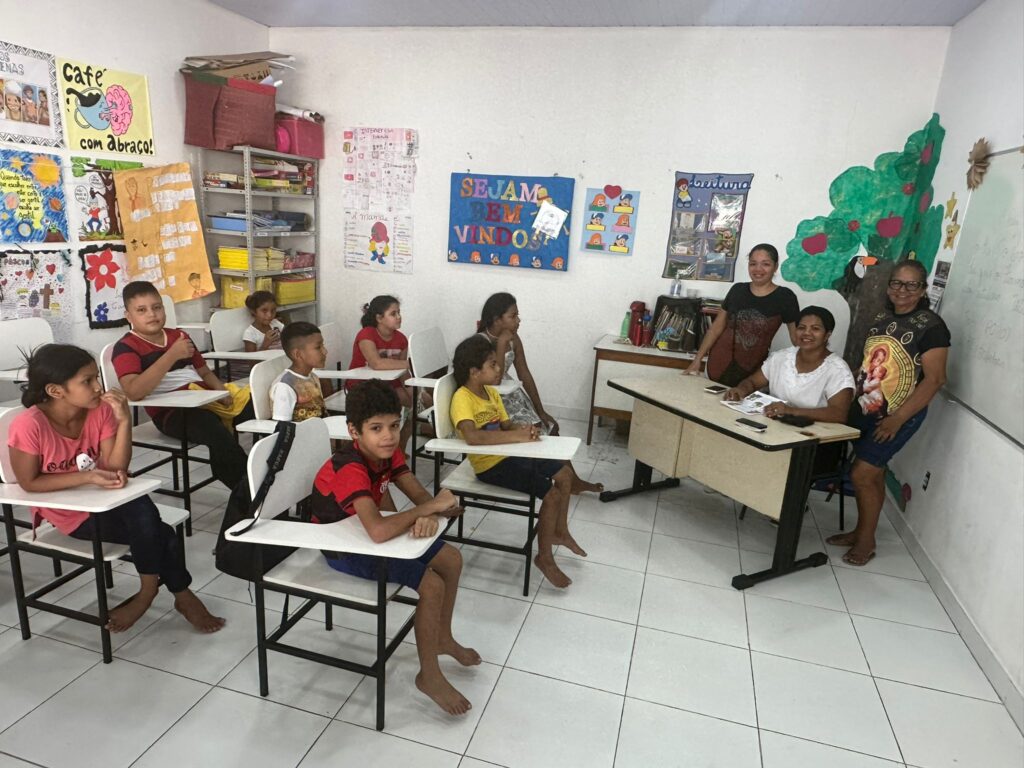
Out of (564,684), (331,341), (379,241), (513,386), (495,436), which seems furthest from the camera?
(379,241)

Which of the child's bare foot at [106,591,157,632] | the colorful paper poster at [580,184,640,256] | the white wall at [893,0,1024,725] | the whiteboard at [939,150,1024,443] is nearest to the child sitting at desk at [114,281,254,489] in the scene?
the child's bare foot at [106,591,157,632]

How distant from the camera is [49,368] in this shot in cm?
208

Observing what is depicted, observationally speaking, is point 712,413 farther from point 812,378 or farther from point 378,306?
point 378,306

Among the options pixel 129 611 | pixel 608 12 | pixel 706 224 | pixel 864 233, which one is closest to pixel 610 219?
pixel 706 224

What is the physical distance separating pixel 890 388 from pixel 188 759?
3236 millimetres

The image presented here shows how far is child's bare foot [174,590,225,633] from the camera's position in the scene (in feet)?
7.88

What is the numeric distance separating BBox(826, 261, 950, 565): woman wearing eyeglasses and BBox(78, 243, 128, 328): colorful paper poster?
4398 mm

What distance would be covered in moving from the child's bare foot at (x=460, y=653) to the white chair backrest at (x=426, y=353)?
5.57 ft

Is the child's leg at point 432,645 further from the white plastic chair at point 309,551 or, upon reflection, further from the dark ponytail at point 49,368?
the dark ponytail at point 49,368

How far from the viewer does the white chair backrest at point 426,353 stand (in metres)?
3.63

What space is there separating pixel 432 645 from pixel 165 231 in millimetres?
3589

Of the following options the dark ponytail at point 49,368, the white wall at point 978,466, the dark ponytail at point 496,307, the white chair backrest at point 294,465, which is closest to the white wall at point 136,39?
the dark ponytail at point 49,368

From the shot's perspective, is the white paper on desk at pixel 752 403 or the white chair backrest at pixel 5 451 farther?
the white paper on desk at pixel 752 403

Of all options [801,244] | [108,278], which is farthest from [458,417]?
[801,244]
